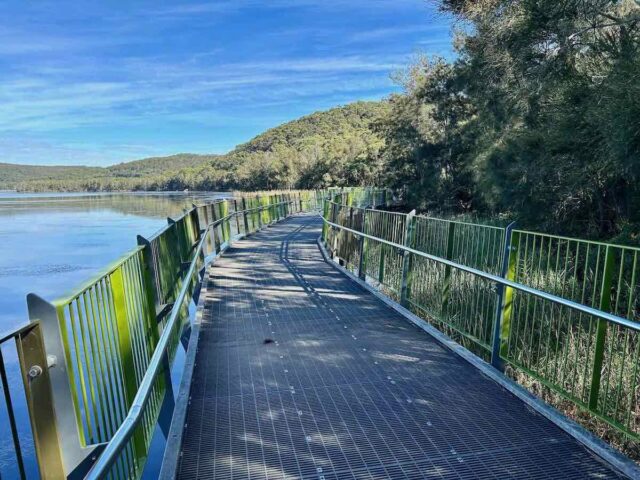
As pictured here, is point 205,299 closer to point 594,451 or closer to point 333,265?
point 333,265

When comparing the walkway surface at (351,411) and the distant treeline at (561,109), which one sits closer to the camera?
the walkway surface at (351,411)

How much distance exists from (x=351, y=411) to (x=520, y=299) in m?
2.09

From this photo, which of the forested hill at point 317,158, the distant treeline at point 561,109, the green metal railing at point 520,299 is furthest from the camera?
the forested hill at point 317,158

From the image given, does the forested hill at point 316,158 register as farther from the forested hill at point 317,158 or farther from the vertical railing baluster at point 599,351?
the vertical railing baluster at point 599,351

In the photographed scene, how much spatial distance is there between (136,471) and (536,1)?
1158cm

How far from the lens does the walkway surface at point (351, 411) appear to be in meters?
3.35

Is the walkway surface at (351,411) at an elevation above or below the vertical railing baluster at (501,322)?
below

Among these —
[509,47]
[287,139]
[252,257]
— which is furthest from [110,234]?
[287,139]

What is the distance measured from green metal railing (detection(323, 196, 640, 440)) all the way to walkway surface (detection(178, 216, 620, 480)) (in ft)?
1.72

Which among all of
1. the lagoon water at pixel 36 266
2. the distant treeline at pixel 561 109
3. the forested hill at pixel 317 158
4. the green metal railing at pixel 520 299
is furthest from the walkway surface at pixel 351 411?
the forested hill at pixel 317 158

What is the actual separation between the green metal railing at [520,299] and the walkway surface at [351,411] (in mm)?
523

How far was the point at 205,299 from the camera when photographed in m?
8.10

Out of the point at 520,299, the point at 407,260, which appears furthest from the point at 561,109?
the point at 520,299

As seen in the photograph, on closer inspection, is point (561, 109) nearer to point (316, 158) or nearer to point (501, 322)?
point (501, 322)
